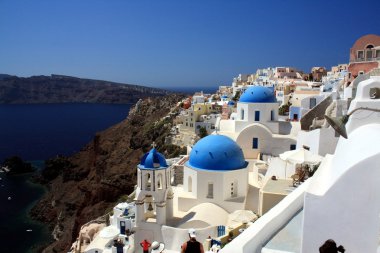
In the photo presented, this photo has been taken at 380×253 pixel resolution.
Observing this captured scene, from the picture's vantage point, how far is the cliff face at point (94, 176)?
1380 inches

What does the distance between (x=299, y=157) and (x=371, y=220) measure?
1109 centimetres

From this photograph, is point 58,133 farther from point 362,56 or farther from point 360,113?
point 360,113

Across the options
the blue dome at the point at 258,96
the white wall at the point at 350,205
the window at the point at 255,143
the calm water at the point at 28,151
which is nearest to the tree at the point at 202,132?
the blue dome at the point at 258,96

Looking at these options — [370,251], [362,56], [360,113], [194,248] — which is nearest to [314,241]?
[370,251]

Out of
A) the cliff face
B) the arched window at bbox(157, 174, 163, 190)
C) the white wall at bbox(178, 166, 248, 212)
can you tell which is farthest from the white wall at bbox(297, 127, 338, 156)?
the cliff face

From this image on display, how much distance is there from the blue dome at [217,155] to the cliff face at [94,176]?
1934cm

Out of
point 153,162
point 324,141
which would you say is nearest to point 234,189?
point 153,162

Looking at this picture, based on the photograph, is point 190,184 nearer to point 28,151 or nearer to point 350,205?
point 350,205

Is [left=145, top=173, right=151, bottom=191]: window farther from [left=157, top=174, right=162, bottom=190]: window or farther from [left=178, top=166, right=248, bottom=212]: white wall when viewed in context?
[left=178, top=166, right=248, bottom=212]: white wall

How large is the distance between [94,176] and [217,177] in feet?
135

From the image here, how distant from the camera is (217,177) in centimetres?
1487

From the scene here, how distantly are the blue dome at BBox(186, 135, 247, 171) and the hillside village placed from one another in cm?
5

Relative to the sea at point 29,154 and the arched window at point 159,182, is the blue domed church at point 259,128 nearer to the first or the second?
the arched window at point 159,182

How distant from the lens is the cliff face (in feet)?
115
